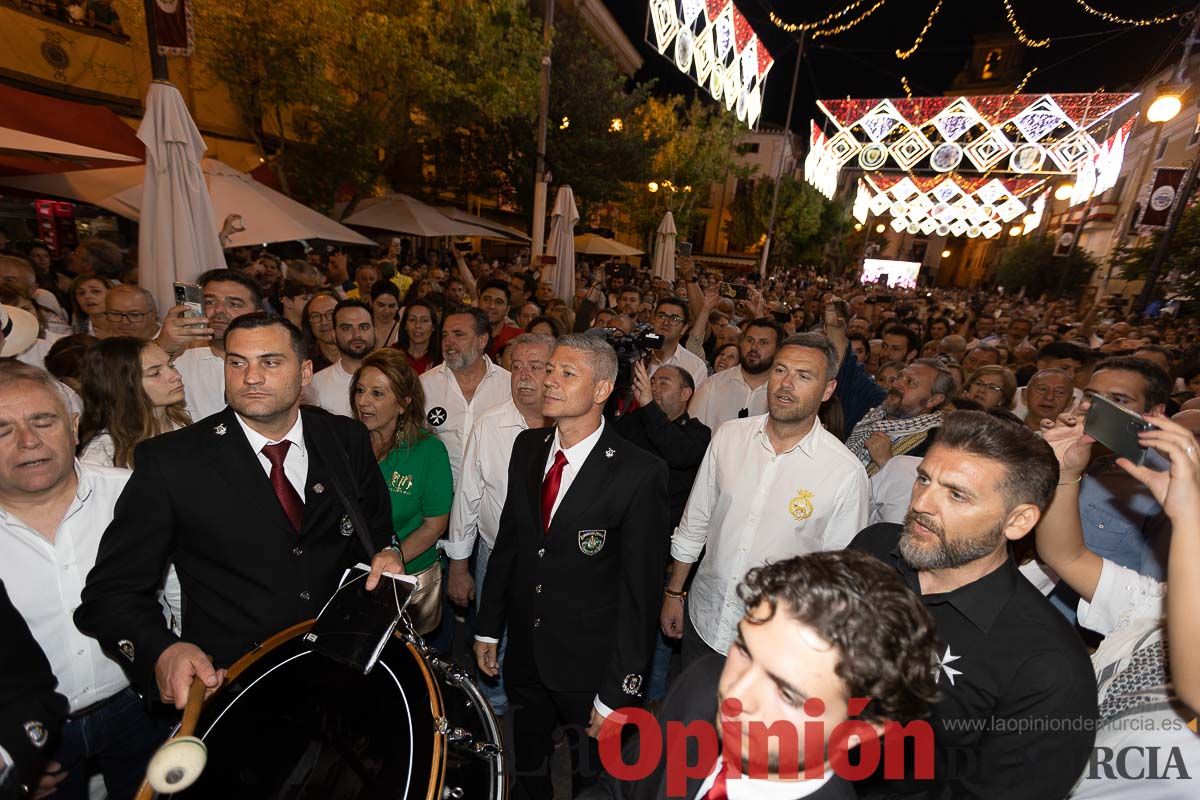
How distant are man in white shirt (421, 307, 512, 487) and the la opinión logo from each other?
9.32ft

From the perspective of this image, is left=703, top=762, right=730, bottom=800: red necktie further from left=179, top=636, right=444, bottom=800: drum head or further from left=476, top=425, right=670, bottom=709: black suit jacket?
left=476, top=425, right=670, bottom=709: black suit jacket

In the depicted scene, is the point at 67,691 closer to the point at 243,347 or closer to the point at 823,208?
the point at 243,347

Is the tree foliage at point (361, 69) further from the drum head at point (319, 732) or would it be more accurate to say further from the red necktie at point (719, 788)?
the red necktie at point (719, 788)

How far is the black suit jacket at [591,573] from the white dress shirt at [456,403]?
5.92 feet

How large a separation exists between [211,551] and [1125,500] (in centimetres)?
456

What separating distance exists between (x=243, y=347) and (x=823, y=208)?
4827 cm

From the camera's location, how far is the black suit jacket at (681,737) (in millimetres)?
1694

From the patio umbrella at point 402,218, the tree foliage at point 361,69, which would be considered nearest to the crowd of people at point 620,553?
the patio umbrella at point 402,218

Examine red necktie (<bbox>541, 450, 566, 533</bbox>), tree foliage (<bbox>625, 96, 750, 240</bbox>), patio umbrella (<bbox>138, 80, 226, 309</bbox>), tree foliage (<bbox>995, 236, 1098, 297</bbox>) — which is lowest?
red necktie (<bbox>541, 450, 566, 533</bbox>)

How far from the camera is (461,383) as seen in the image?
4785mm

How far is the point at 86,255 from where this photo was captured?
22.2ft

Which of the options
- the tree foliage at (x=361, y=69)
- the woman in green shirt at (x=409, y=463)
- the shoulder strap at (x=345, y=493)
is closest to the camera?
the shoulder strap at (x=345, y=493)

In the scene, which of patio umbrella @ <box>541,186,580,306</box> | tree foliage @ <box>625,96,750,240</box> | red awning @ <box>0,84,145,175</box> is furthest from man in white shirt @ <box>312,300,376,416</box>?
tree foliage @ <box>625,96,750,240</box>

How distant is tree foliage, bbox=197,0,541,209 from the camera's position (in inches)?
448
